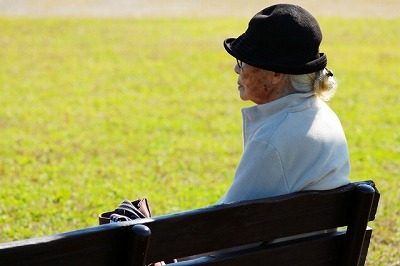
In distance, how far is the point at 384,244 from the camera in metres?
5.87

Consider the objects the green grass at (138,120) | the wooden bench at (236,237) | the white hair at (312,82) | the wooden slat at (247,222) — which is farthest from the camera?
the green grass at (138,120)

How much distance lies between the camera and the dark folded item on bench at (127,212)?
3021mm

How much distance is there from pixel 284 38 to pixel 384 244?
119 inches

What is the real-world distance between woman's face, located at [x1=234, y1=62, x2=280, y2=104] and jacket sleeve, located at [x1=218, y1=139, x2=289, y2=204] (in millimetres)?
324

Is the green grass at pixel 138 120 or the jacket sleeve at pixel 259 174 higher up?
the jacket sleeve at pixel 259 174

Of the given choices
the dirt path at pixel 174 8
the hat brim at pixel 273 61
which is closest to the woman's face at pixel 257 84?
the hat brim at pixel 273 61

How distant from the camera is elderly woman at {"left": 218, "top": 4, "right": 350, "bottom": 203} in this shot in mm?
3137

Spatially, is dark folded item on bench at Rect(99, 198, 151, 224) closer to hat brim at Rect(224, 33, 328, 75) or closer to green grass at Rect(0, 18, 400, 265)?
hat brim at Rect(224, 33, 328, 75)

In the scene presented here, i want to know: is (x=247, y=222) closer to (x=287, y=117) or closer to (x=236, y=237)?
(x=236, y=237)

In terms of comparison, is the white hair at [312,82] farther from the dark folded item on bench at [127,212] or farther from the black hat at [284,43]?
the dark folded item on bench at [127,212]

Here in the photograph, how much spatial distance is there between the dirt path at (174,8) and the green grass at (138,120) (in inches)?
81.8

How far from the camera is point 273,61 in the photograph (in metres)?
3.23

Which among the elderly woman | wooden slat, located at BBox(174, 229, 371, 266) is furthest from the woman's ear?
wooden slat, located at BBox(174, 229, 371, 266)

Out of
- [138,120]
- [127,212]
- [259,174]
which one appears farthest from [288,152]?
[138,120]
